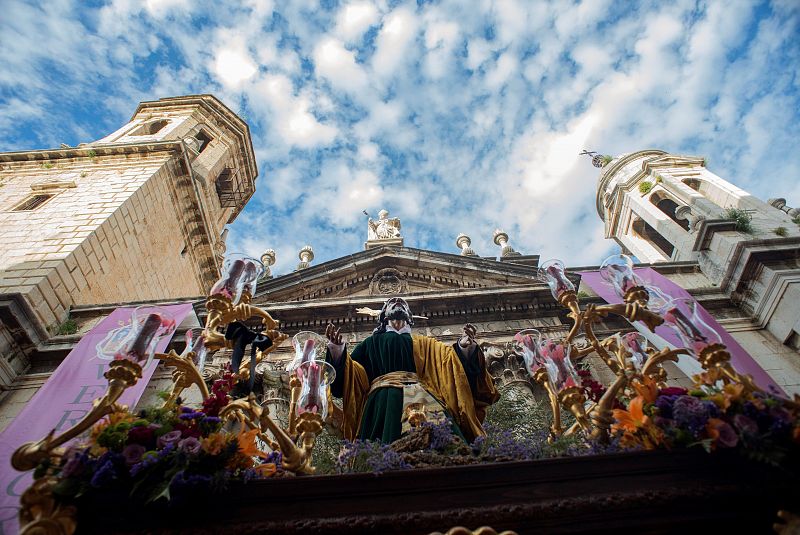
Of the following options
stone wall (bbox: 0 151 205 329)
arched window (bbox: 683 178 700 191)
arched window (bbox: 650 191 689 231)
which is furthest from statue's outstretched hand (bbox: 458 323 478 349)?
arched window (bbox: 683 178 700 191)

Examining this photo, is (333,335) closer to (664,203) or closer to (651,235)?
(664,203)

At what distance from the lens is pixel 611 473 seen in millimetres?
3170

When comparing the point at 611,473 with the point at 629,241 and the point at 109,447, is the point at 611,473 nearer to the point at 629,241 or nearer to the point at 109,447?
the point at 109,447

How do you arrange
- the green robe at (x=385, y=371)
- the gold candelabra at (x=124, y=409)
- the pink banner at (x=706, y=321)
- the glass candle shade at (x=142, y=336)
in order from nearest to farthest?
1. the gold candelabra at (x=124, y=409)
2. the glass candle shade at (x=142, y=336)
3. the green robe at (x=385, y=371)
4. the pink banner at (x=706, y=321)

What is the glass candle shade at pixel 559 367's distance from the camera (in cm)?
478

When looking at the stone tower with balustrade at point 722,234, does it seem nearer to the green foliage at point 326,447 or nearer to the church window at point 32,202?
the green foliage at point 326,447

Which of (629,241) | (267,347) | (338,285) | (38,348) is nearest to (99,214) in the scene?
(38,348)

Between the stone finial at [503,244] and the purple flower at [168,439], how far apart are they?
1118 centimetres

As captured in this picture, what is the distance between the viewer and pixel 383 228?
51.3 feet

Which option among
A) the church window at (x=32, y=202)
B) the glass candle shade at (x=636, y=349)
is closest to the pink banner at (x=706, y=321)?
the glass candle shade at (x=636, y=349)

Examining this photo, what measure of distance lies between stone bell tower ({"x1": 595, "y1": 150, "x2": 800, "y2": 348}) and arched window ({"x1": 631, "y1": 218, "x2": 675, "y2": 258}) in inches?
1.6

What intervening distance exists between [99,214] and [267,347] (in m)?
10.6

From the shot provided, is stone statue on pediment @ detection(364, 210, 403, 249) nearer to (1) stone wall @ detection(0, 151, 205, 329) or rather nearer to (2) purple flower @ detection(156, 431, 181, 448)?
(1) stone wall @ detection(0, 151, 205, 329)

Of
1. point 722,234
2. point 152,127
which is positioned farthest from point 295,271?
point 152,127
